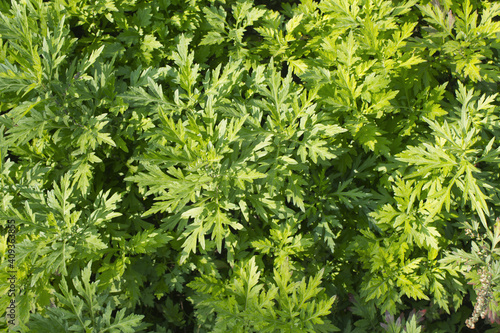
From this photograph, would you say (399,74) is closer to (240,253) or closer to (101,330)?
(240,253)

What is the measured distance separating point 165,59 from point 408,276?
266 centimetres

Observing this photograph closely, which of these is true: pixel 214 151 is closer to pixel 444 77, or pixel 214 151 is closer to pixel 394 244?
pixel 394 244

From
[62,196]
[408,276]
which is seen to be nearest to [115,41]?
[62,196]

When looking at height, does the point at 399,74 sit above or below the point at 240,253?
above

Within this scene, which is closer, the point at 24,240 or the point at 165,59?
the point at 24,240

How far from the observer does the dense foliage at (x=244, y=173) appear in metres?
2.41

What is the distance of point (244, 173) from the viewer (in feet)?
7.67

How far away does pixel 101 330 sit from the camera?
2.30 metres

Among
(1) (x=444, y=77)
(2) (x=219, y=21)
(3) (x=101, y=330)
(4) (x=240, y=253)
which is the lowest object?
(4) (x=240, y=253)

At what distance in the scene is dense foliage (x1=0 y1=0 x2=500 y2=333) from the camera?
2410 millimetres

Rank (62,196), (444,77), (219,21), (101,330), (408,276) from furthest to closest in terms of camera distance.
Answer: (444,77)
(219,21)
(408,276)
(62,196)
(101,330)

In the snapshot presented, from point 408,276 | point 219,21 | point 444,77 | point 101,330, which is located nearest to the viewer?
point 101,330

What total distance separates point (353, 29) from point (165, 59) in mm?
1621

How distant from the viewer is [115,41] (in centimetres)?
322
